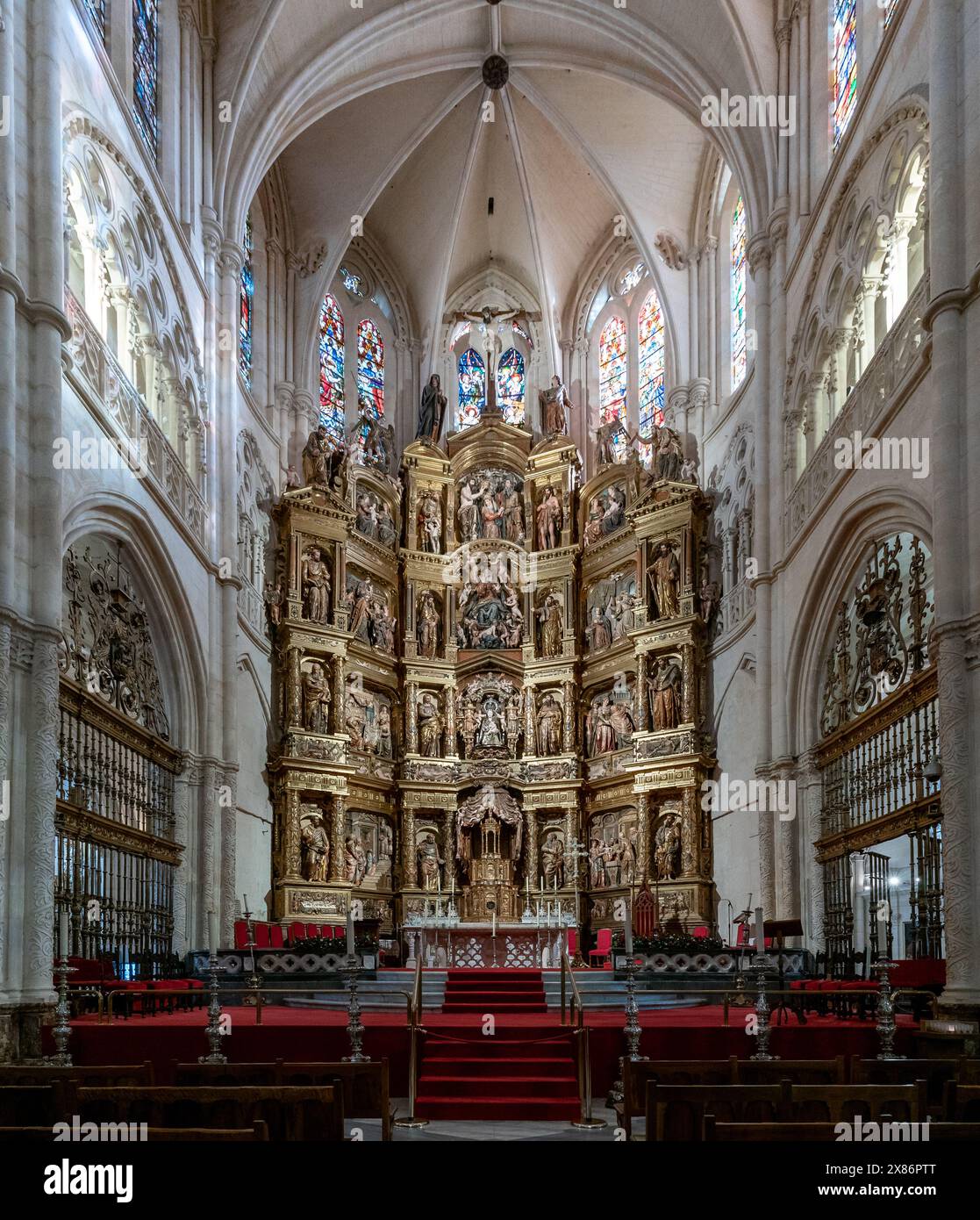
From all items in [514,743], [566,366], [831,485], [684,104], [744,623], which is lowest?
[514,743]

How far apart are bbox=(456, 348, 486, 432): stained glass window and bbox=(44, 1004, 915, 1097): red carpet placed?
25.1 m

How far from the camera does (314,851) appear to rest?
94.6 feet

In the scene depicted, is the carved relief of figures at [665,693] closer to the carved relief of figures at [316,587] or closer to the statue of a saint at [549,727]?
the statue of a saint at [549,727]

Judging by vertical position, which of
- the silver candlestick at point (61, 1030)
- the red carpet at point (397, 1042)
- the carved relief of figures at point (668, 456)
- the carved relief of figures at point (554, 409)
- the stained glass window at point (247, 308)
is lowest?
the red carpet at point (397, 1042)

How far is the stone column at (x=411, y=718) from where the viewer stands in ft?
105

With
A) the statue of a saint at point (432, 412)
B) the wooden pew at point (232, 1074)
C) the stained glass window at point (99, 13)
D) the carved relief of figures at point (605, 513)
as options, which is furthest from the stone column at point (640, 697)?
the wooden pew at point (232, 1074)

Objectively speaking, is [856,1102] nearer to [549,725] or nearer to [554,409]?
[549,725]

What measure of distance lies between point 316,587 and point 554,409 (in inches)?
332

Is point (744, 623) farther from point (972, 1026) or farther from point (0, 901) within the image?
point (0, 901)

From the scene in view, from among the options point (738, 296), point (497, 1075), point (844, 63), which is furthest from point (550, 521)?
point (497, 1075)

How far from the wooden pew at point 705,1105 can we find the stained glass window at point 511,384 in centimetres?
3146

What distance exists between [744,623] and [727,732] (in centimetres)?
266
